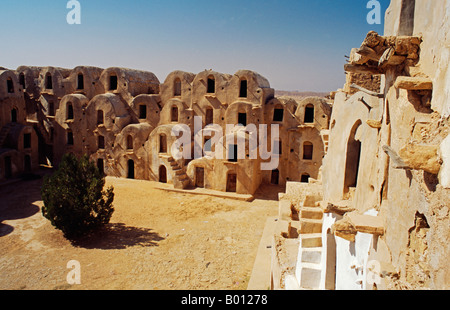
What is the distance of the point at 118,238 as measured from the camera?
13.9 m

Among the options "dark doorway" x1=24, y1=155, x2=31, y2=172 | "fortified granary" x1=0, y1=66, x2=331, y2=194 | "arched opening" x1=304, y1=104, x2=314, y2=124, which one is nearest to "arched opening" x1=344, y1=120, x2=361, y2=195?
"fortified granary" x1=0, y1=66, x2=331, y2=194

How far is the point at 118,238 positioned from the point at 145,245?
1578mm

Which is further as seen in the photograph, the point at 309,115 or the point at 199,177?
the point at 199,177

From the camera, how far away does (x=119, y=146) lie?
2367 cm

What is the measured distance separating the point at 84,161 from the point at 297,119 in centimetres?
1339

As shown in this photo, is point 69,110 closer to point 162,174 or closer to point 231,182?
point 162,174

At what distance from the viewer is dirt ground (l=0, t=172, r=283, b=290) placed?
10766mm

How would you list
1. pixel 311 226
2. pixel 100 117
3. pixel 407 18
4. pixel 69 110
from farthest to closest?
pixel 69 110 → pixel 100 117 → pixel 311 226 → pixel 407 18

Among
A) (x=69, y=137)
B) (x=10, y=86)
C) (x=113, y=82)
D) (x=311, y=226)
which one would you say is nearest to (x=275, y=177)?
(x=311, y=226)

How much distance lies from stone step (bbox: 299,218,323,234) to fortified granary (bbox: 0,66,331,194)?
37.3 feet

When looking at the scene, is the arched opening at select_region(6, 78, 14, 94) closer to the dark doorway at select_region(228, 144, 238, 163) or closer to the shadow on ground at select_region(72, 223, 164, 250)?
the shadow on ground at select_region(72, 223, 164, 250)

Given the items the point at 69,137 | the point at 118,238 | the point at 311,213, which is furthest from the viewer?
the point at 69,137

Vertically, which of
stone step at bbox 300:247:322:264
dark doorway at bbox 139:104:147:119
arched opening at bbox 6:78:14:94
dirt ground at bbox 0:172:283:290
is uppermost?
arched opening at bbox 6:78:14:94

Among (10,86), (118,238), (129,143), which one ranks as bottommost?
(118,238)
